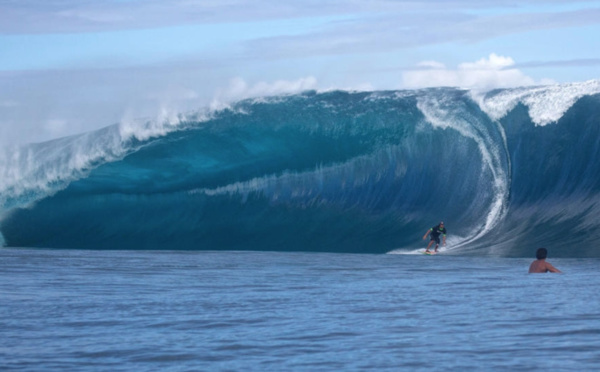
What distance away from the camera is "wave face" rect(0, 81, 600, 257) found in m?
19.3

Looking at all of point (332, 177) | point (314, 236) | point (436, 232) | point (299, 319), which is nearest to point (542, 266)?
point (299, 319)

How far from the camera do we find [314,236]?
20.0m

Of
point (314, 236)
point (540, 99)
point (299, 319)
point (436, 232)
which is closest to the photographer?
point (299, 319)

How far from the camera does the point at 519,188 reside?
1947cm

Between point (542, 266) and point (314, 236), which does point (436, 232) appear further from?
point (542, 266)

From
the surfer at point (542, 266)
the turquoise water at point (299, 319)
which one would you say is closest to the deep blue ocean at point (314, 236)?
the turquoise water at point (299, 319)

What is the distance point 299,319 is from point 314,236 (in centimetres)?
1195

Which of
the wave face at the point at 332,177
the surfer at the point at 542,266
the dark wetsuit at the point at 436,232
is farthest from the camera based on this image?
the wave face at the point at 332,177

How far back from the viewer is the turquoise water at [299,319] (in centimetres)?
627

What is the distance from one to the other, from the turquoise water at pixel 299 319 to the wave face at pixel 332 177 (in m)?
5.80

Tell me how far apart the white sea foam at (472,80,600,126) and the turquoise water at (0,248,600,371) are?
804 centimetres

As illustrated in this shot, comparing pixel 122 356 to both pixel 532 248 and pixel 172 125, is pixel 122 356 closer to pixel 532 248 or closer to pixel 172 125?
pixel 532 248

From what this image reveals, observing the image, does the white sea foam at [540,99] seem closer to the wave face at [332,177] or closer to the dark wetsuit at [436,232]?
the wave face at [332,177]

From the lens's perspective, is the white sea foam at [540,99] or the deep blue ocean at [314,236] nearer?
the deep blue ocean at [314,236]
